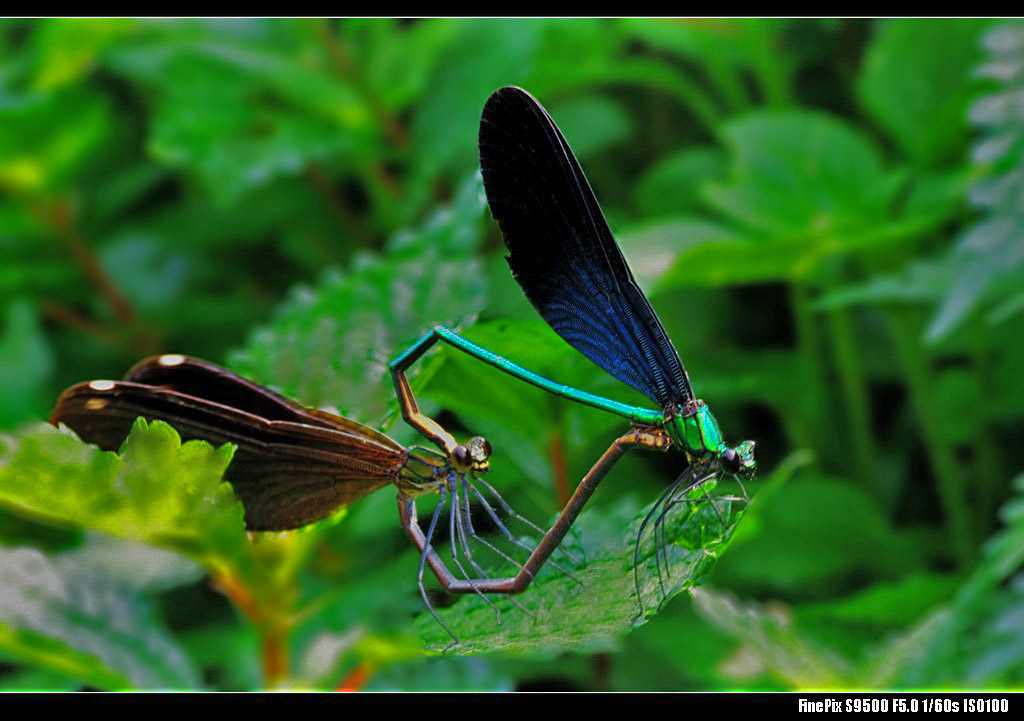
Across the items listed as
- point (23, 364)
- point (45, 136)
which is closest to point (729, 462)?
point (23, 364)

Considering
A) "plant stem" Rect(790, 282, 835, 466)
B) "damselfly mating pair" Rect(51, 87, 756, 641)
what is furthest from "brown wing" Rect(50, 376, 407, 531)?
"plant stem" Rect(790, 282, 835, 466)

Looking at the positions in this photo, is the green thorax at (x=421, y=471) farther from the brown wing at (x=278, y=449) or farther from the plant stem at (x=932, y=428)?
the plant stem at (x=932, y=428)

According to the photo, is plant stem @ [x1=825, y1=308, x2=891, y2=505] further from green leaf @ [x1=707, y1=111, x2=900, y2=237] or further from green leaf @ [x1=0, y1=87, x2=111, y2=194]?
green leaf @ [x1=0, y1=87, x2=111, y2=194]

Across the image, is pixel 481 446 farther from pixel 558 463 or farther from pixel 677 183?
pixel 677 183

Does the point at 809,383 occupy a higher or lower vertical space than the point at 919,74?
lower

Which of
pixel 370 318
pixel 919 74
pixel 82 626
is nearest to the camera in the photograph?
Result: pixel 370 318

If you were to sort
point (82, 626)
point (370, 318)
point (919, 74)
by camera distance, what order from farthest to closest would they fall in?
point (919, 74) < point (82, 626) < point (370, 318)

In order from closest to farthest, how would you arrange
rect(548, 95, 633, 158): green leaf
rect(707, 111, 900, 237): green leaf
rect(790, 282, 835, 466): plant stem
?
rect(707, 111, 900, 237): green leaf, rect(790, 282, 835, 466): plant stem, rect(548, 95, 633, 158): green leaf
